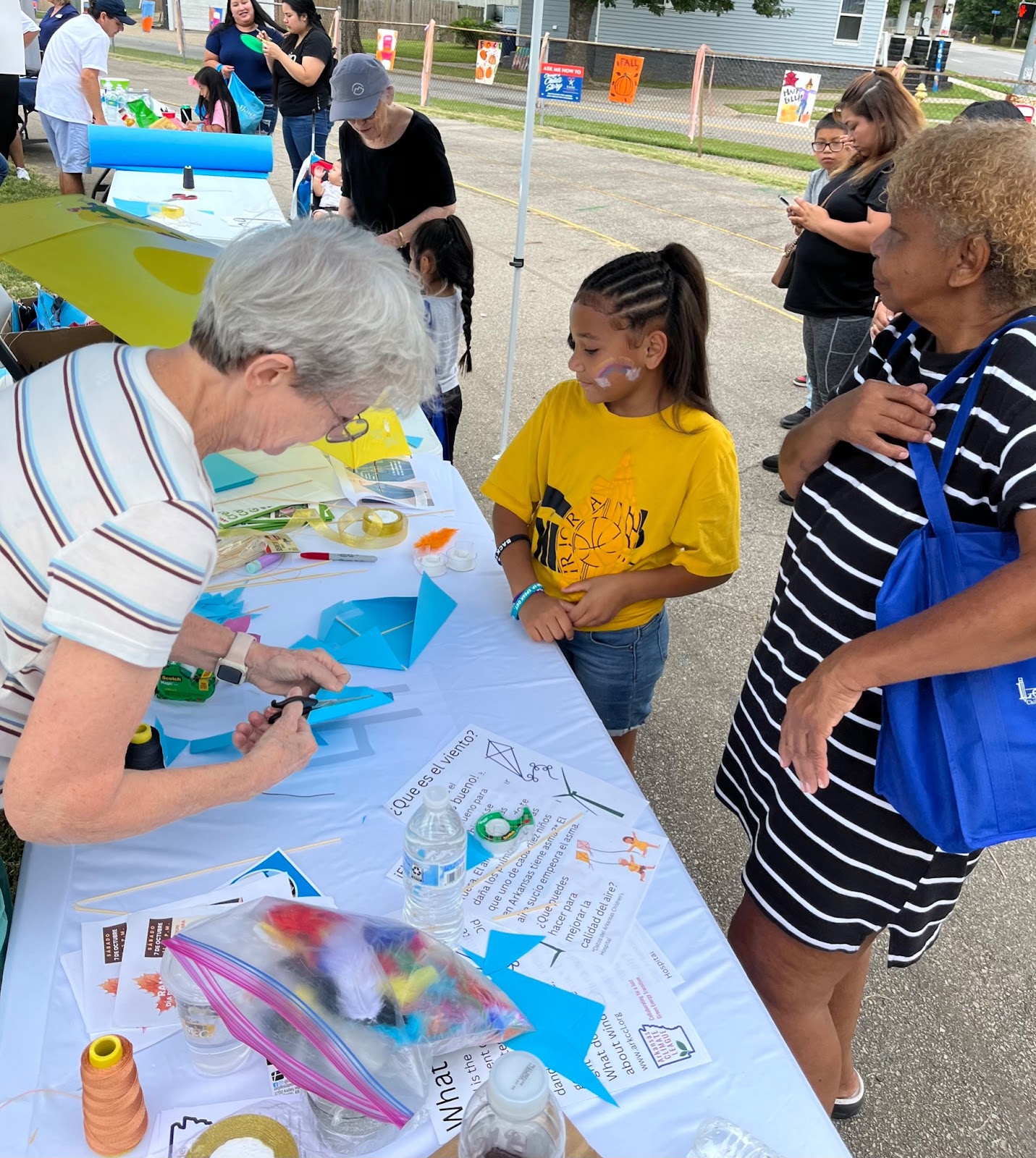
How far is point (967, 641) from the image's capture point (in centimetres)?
115

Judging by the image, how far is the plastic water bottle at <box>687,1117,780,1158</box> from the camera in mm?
968

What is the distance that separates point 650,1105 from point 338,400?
0.95 meters

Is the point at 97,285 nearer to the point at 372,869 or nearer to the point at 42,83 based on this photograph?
the point at 372,869

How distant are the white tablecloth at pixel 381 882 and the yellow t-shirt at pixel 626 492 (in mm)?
220

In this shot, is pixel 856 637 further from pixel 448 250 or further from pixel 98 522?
pixel 448 250

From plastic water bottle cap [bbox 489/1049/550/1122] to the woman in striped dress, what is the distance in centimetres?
67

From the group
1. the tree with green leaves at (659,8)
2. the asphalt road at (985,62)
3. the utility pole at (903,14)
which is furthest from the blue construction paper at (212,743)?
the utility pole at (903,14)

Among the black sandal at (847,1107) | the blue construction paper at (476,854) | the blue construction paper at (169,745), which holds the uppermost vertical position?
the blue construction paper at (169,745)

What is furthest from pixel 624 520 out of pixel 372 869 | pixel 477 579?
pixel 372 869

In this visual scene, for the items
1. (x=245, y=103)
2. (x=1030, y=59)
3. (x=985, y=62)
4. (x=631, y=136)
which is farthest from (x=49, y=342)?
(x=985, y=62)

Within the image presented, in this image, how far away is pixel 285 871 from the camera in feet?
4.26

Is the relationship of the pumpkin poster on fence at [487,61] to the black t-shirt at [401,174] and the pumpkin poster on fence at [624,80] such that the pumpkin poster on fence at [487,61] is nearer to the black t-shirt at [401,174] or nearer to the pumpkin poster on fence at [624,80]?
the pumpkin poster on fence at [624,80]

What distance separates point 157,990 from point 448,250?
3086 mm

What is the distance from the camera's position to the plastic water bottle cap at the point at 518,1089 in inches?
32.2
